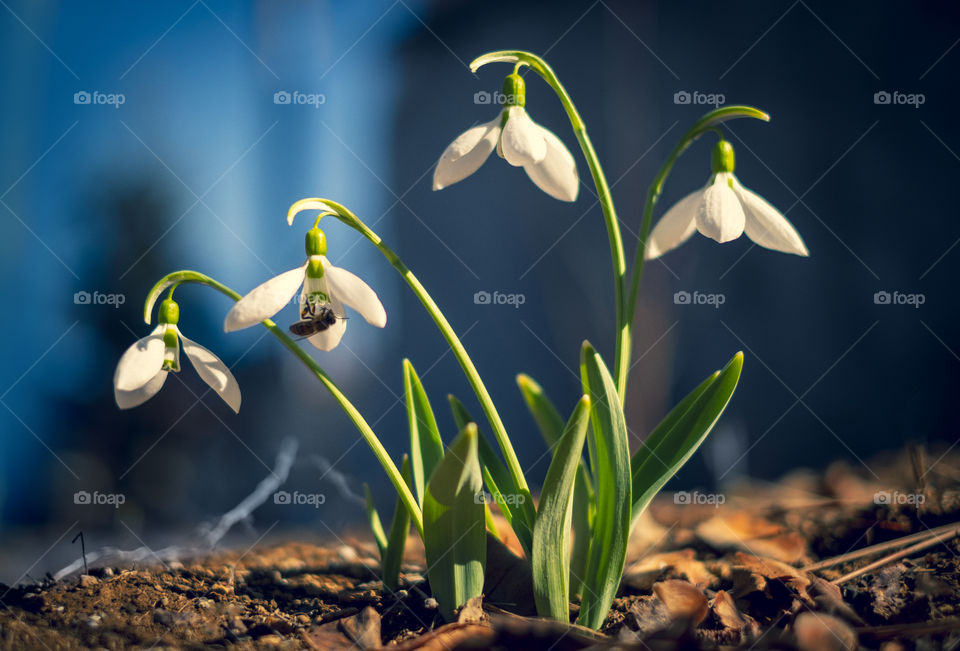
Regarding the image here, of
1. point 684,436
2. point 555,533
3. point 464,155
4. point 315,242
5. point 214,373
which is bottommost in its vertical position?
point 555,533

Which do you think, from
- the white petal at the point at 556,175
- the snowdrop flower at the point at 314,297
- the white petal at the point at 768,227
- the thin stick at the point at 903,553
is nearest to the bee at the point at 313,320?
the snowdrop flower at the point at 314,297

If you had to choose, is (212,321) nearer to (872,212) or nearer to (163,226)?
(163,226)

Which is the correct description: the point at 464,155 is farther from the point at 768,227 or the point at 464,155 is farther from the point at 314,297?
the point at 768,227

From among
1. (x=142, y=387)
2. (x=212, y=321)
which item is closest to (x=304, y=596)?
(x=142, y=387)

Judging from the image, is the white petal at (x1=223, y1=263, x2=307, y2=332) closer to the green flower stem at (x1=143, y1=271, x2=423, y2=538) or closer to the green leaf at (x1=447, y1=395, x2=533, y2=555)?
the green flower stem at (x1=143, y1=271, x2=423, y2=538)

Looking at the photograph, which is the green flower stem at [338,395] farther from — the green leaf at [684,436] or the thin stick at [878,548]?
the thin stick at [878,548]

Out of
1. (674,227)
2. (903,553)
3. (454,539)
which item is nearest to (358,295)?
(454,539)
